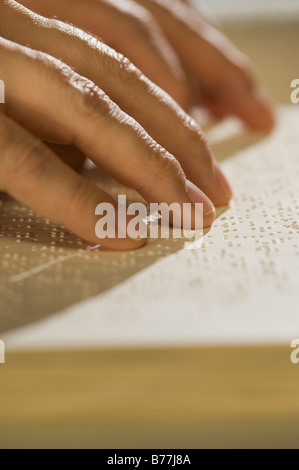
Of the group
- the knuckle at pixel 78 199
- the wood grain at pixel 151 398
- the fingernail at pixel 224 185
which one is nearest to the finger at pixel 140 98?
the fingernail at pixel 224 185

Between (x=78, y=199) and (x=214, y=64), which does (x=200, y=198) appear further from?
(x=214, y=64)

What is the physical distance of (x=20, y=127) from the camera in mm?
377

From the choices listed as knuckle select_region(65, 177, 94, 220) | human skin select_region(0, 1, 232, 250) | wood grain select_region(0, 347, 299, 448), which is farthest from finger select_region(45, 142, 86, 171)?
wood grain select_region(0, 347, 299, 448)

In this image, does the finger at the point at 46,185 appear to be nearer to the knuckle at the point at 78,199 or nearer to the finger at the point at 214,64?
the knuckle at the point at 78,199

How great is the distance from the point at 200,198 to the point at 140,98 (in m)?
0.10

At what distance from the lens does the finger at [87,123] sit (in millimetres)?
378

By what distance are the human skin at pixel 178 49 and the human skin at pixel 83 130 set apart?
19 centimetres

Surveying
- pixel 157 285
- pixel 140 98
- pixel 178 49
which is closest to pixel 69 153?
pixel 140 98

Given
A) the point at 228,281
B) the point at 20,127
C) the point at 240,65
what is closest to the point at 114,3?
the point at 240,65

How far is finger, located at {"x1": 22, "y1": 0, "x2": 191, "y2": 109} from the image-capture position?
63 centimetres

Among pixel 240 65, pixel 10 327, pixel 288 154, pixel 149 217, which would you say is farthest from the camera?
pixel 240 65
